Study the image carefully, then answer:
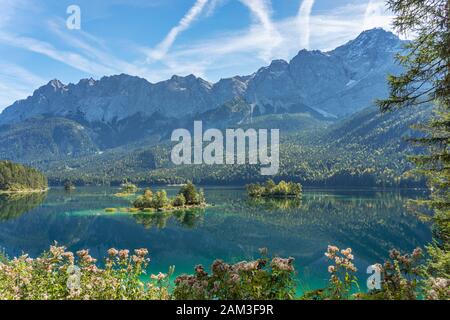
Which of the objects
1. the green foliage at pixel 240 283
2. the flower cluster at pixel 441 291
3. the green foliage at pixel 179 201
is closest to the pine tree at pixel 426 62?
the flower cluster at pixel 441 291

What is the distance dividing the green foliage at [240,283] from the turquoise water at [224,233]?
76.0 ft

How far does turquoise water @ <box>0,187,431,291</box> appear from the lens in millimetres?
42906

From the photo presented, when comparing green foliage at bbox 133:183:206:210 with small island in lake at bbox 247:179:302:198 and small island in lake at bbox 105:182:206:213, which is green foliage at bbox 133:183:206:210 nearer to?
small island in lake at bbox 105:182:206:213

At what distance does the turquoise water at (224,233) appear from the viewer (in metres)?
42.9

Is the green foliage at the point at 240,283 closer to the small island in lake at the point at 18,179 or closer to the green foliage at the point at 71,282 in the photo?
the green foliage at the point at 71,282

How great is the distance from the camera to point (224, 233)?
193ft

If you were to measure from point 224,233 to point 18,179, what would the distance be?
12518cm

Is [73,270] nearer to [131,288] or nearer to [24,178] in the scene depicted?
[131,288]

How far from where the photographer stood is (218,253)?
4459 cm

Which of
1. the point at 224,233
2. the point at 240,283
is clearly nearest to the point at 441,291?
the point at 240,283

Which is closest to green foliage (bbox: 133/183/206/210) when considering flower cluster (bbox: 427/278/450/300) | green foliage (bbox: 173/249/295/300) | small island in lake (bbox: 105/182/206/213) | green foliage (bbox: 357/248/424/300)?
small island in lake (bbox: 105/182/206/213)

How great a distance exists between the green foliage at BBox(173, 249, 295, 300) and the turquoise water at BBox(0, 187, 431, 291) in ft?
76.0

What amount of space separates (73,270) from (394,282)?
6380 millimetres
